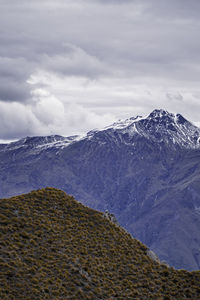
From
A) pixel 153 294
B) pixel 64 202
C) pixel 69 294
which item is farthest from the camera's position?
pixel 64 202

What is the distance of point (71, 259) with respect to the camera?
5697cm

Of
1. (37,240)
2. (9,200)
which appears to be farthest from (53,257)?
(9,200)

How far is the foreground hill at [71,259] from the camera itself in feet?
168

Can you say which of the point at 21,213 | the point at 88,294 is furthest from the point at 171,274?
the point at 21,213

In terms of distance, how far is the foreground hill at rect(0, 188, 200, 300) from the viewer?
51219 mm

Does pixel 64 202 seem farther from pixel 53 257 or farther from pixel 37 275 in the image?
pixel 37 275

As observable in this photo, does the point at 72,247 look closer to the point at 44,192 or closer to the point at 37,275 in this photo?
the point at 37,275

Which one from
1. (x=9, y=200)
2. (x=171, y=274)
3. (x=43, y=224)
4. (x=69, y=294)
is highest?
(x=9, y=200)

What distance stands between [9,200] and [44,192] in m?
6.81

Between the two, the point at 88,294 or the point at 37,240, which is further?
the point at 37,240

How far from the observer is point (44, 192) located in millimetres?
71250

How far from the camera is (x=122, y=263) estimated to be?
198 ft

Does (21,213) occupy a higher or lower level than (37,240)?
higher

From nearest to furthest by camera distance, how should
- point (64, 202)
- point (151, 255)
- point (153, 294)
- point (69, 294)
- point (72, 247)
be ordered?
point (69, 294) < point (153, 294) < point (72, 247) < point (151, 255) < point (64, 202)
